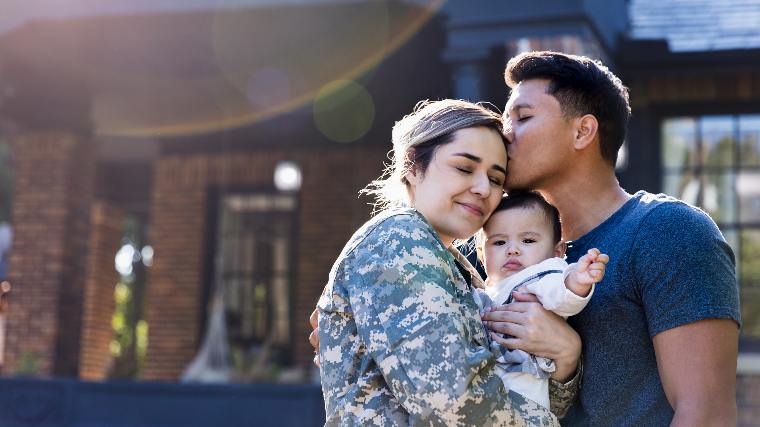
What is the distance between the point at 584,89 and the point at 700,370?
94 centimetres

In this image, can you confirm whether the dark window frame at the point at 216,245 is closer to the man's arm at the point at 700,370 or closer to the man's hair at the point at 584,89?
the man's hair at the point at 584,89

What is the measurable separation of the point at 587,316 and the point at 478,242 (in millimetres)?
538

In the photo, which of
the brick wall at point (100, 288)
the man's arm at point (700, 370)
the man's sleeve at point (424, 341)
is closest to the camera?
the man's sleeve at point (424, 341)

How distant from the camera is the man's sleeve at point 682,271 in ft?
8.07

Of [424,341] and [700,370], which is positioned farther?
[700,370]

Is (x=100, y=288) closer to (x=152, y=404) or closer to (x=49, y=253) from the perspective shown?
(x=49, y=253)

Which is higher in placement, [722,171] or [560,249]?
[722,171]

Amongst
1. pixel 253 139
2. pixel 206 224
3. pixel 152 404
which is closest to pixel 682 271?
pixel 152 404

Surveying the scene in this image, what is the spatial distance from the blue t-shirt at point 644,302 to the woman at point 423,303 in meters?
0.11

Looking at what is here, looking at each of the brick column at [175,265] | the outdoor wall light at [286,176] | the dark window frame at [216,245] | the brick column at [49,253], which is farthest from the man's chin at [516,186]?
the brick column at [175,265]

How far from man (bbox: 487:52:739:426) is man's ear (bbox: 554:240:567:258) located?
29mm

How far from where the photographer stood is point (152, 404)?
8.20m

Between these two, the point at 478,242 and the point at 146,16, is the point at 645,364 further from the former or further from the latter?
the point at 146,16

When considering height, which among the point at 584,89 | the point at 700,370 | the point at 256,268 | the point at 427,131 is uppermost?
the point at 584,89
